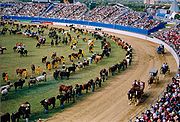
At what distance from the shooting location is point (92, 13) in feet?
234

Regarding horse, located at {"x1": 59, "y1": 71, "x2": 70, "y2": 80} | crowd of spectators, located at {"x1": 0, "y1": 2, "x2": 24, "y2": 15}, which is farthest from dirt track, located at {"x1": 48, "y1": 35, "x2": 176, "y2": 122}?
crowd of spectators, located at {"x1": 0, "y1": 2, "x2": 24, "y2": 15}

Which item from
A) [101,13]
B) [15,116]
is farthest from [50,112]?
[101,13]

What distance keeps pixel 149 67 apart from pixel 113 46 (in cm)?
1148

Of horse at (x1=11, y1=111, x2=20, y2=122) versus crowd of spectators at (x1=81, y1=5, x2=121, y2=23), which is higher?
crowd of spectators at (x1=81, y1=5, x2=121, y2=23)

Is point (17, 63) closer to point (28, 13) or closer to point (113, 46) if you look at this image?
point (113, 46)

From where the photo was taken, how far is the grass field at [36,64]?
21516mm

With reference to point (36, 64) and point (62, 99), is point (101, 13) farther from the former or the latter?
point (62, 99)

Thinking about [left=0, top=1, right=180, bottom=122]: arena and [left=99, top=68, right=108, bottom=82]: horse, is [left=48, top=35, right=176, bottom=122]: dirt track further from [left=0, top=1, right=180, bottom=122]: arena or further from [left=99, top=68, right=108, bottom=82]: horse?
[left=99, top=68, right=108, bottom=82]: horse

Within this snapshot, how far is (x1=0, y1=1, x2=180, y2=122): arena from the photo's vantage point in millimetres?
20102

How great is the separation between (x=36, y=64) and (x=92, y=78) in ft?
21.8

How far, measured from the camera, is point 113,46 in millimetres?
43656

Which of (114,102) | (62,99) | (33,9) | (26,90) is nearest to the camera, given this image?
(62,99)

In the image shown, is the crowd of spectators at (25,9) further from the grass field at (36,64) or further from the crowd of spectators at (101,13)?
the grass field at (36,64)

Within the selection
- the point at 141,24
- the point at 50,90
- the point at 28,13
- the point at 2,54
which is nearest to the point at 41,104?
the point at 50,90
